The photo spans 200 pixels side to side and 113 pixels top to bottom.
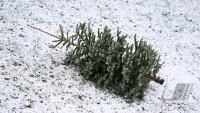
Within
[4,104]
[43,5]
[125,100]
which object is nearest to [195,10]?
[43,5]

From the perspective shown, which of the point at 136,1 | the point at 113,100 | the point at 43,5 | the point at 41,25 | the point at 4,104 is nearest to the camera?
the point at 4,104

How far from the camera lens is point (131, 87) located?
6.42 m

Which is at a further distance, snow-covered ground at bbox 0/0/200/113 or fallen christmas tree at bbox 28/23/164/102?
fallen christmas tree at bbox 28/23/164/102

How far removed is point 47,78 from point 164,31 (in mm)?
5516

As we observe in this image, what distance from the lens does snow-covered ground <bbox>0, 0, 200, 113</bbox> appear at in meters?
5.84

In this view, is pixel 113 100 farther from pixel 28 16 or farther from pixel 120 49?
pixel 28 16

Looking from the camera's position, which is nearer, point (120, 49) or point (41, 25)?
point (120, 49)

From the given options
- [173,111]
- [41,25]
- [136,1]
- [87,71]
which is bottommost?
[173,111]

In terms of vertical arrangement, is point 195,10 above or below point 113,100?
above

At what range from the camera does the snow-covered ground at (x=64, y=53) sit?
5.84 metres

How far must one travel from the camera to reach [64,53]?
24.8 feet

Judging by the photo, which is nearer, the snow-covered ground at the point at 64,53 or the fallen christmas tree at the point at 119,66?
the snow-covered ground at the point at 64,53

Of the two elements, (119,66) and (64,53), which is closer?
(119,66)

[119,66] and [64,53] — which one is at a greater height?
[119,66]
